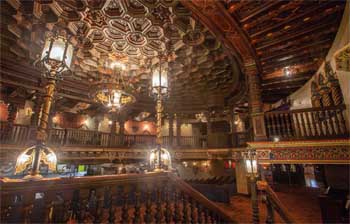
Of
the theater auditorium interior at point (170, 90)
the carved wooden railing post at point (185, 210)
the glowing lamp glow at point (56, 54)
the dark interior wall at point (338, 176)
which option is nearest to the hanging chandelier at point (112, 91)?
the theater auditorium interior at point (170, 90)

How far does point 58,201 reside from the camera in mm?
1241

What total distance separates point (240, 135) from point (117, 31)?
6.81 metres

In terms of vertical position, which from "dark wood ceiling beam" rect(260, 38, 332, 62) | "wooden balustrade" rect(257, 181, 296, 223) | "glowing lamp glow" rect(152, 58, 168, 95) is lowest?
"wooden balustrade" rect(257, 181, 296, 223)

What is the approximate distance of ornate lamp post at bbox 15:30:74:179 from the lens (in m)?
1.53

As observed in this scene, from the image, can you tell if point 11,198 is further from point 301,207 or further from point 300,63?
point 300,63

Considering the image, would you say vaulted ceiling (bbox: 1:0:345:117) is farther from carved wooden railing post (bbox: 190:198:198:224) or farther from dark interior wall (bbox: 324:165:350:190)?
carved wooden railing post (bbox: 190:198:198:224)

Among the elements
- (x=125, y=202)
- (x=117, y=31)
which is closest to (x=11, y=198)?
(x=125, y=202)

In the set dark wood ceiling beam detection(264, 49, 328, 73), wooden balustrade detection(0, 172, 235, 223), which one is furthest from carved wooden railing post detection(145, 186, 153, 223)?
dark wood ceiling beam detection(264, 49, 328, 73)

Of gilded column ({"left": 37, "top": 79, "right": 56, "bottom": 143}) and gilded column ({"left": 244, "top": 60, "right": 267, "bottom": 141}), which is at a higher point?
gilded column ({"left": 244, "top": 60, "right": 267, "bottom": 141})

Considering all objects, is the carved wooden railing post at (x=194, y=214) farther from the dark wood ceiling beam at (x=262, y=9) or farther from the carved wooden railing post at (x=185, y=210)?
the dark wood ceiling beam at (x=262, y=9)

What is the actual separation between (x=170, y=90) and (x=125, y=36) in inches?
112

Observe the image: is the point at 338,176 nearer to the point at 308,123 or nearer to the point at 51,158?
the point at 308,123

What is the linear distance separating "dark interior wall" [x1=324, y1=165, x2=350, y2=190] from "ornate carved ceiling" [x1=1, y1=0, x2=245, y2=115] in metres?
4.01

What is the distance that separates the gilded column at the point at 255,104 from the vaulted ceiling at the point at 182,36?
382mm
